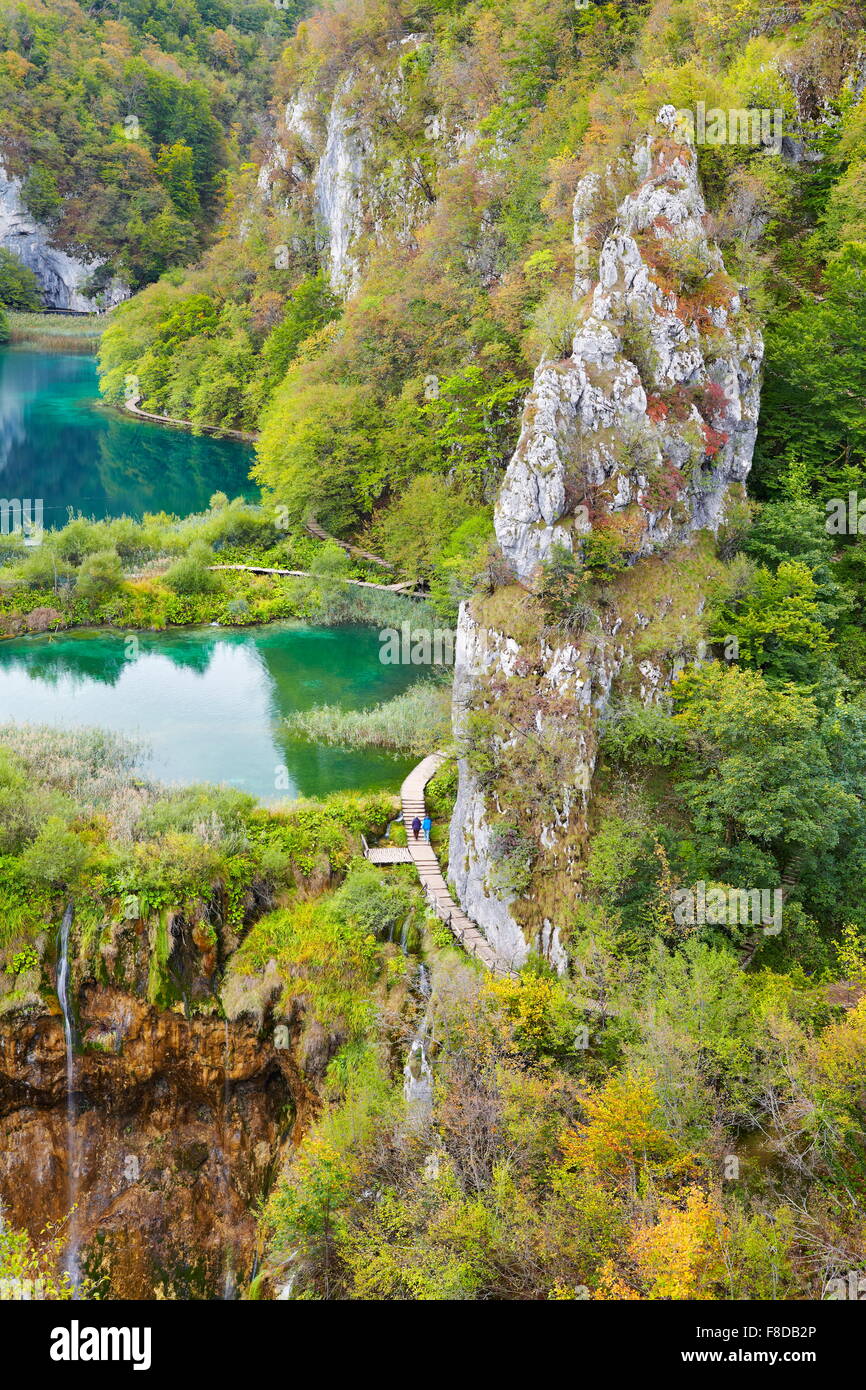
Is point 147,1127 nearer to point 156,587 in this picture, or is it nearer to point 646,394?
point 646,394

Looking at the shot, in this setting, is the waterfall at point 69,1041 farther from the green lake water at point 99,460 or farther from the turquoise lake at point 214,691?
the green lake water at point 99,460

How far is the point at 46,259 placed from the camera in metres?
120

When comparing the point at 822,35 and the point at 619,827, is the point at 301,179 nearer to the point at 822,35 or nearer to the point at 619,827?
the point at 822,35

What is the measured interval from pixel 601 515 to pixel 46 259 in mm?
120857

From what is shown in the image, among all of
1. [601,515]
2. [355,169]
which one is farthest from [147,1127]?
[355,169]

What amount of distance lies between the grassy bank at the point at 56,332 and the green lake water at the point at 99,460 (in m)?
24.2

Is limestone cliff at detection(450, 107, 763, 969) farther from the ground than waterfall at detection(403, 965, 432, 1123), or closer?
farther from the ground

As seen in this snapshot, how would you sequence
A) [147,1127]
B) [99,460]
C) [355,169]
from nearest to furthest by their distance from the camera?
[147,1127], [355,169], [99,460]

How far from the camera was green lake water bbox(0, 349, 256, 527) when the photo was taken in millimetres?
59156

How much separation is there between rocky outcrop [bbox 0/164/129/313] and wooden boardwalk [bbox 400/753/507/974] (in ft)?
370

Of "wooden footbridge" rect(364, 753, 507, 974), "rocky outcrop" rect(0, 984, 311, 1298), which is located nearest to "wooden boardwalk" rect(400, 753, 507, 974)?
"wooden footbridge" rect(364, 753, 507, 974)

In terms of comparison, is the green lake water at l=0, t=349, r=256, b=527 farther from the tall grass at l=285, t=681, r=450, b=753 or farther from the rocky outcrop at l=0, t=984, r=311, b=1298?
the rocky outcrop at l=0, t=984, r=311, b=1298
